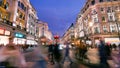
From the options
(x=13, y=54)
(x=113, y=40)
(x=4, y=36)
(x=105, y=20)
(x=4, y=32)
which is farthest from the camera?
(x=105, y=20)

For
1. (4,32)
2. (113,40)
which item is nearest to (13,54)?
(4,32)

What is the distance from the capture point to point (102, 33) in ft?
155

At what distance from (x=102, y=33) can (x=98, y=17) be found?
5683 millimetres

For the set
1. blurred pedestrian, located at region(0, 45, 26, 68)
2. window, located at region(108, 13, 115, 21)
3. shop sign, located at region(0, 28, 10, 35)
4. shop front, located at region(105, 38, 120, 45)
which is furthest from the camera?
window, located at region(108, 13, 115, 21)

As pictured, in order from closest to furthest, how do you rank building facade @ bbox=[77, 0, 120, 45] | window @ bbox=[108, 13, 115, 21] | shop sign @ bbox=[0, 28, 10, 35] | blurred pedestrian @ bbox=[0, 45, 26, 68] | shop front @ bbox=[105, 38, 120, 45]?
blurred pedestrian @ bbox=[0, 45, 26, 68]
shop sign @ bbox=[0, 28, 10, 35]
shop front @ bbox=[105, 38, 120, 45]
building facade @ bbox=[77, 0, 120, 45]
window @ bbox=[108, 13, 115, 21]

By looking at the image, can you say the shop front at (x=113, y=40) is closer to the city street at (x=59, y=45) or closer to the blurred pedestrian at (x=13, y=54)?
the city street at (x=59, y=45)

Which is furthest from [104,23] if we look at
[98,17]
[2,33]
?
[2,33]

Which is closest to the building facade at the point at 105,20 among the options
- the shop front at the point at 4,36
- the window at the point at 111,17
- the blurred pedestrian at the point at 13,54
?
the window at the point at 111,17

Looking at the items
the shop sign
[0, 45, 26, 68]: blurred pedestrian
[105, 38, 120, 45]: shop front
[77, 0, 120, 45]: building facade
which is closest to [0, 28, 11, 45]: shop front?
the shop sign

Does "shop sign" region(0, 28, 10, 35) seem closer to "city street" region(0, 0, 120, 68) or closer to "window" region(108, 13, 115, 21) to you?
"city street" region(0, 0, 120, 68)

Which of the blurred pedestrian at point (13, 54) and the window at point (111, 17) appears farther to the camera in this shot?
the window at point (111, 17)

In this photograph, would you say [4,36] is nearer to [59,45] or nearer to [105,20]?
[59,45]

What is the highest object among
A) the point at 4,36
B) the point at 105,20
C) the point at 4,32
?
the point at 105,20

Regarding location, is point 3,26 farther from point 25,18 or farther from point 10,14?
point 25,18
